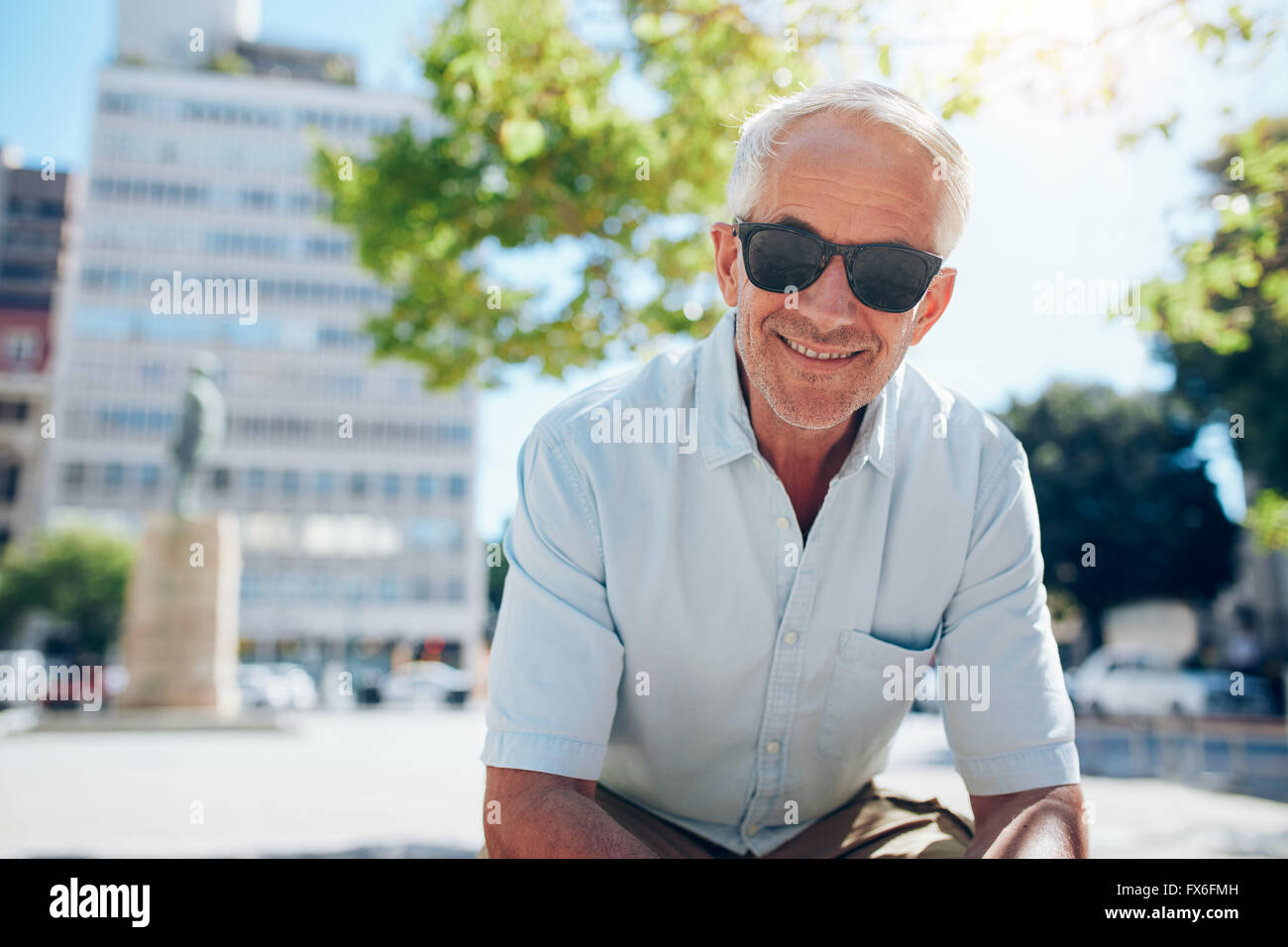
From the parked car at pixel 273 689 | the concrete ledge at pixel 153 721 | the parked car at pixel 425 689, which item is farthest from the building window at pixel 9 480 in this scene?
the concrete ledge at pixel 153 721

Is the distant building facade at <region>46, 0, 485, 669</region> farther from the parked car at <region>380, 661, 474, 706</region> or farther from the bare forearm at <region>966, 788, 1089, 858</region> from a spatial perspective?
the bare forearm at <region>966, 788, 1089, 858</region>

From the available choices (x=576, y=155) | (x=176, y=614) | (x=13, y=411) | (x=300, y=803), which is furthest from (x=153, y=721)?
(x=13, y=411)

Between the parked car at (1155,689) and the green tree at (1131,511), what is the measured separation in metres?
5.45

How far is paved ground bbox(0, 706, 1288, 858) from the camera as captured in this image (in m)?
7.48

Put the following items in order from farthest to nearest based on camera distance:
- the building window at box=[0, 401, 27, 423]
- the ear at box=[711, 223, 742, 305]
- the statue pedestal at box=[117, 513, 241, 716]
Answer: the building window at box=[0, 401, 27, 423]
the statue pedestal at box=[117, 513, 241, 716]
the ear at box=[711, 223, 742, 305]

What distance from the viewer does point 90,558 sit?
50094 millimetres

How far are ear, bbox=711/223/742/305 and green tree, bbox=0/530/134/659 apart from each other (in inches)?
2120

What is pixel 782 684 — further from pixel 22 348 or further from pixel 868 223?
pixel 22 348

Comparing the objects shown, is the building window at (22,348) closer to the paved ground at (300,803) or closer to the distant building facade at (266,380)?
the distant building facade at (266,380)

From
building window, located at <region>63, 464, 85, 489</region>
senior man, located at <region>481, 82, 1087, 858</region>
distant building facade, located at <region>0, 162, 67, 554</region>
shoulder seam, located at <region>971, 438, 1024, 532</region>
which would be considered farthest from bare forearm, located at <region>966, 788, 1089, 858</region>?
distant building facade, located at <region>0, 162, 67, 554</region>

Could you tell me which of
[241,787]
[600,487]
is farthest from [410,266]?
[600,487]

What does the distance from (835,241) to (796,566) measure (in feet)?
2.04

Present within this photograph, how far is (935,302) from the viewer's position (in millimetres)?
2180
